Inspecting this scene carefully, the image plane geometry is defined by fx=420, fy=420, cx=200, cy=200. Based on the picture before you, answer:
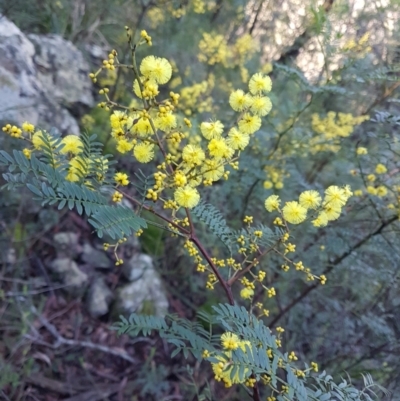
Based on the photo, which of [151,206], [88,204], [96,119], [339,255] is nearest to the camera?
[88,204]

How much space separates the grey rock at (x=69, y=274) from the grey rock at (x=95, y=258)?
12 centimetres

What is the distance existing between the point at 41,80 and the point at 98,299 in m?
1.56

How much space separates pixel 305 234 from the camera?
220cm

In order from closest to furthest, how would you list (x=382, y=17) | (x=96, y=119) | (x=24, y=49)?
(x=382, y=17) → (x=24, y=49) → (x=96, y=119)

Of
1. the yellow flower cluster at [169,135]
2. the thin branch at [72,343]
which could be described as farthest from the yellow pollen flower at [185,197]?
the thin branch at [72,343]

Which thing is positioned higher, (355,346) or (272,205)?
(272,205)

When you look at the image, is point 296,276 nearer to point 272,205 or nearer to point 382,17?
point 272,205

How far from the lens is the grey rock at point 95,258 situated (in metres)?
2.67

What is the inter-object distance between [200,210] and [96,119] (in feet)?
8.04

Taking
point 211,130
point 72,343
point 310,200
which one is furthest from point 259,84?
point 72,343

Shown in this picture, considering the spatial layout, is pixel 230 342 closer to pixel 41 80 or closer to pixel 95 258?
pixel 95 258

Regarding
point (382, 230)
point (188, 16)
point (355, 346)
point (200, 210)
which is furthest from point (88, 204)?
point (188, 16)

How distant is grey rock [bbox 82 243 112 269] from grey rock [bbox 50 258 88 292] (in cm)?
12

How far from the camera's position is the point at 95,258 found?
2.71 metres
